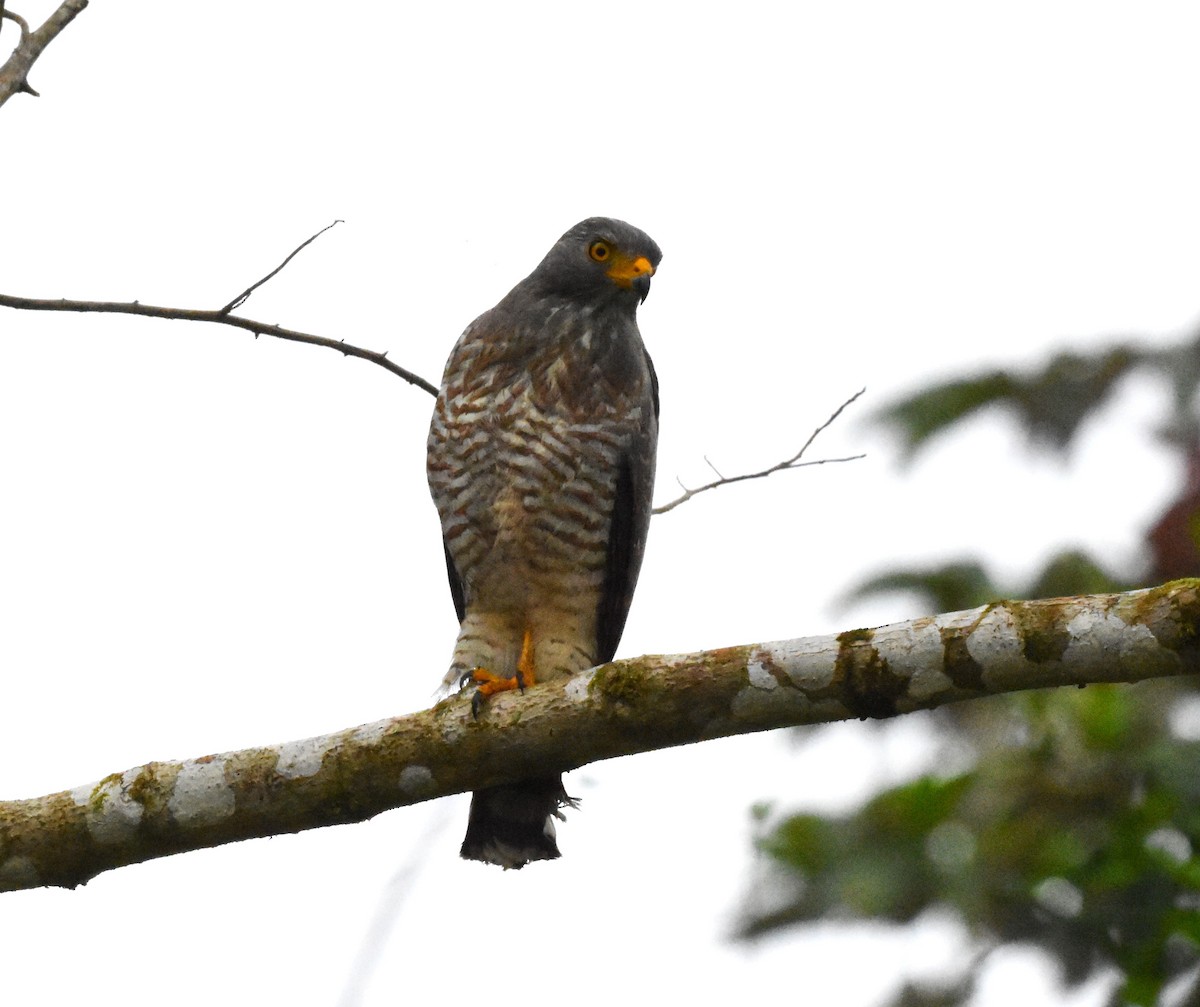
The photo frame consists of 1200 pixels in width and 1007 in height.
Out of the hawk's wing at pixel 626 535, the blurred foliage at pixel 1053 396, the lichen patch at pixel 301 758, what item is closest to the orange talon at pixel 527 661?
the hawk's wing at pixel 626 535

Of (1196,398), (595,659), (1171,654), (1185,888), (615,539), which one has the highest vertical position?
(1196,398)

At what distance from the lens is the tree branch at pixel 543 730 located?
315cm

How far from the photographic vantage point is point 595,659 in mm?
5039

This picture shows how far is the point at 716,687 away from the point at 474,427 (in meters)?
1.78

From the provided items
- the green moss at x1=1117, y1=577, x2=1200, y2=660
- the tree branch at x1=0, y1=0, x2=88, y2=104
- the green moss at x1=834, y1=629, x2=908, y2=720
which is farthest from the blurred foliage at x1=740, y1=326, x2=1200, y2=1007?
the tree branch at x1=0, y1=0, x2=88, y2=104

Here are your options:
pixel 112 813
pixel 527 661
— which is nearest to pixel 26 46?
pixel 112 813

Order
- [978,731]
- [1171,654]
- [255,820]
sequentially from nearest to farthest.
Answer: [1171,654] → [255,820] → [978,731]

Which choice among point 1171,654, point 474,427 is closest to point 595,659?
point 474,427

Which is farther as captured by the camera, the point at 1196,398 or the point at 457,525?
the point at 1196,398

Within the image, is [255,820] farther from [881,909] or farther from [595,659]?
[881,909]

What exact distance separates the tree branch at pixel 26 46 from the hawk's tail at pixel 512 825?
92.7 inches

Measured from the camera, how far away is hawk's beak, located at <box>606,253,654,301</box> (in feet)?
17.4

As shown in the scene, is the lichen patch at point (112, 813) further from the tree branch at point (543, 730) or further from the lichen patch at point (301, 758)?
the lichen patch at point (301, 758)

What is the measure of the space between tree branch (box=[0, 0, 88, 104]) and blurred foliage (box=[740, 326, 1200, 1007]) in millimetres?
3612
